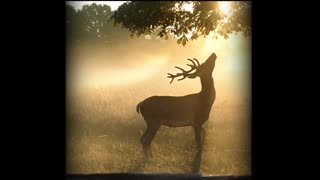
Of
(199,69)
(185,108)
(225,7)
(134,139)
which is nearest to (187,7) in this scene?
(225,7)

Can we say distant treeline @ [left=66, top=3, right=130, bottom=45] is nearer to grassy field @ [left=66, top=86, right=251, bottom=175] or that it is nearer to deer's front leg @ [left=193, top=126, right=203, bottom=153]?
grassy field @ [left=66, top=86, right=251, bottom=175]

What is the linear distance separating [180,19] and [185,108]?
0.80 metres

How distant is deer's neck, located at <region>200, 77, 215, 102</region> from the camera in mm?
3779

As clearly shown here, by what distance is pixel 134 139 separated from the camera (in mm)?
3752

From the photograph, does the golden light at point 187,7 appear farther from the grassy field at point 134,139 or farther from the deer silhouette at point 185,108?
the grassy field at point 134,139

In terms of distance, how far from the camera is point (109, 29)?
12.2 ft

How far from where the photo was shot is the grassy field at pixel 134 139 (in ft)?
11.9

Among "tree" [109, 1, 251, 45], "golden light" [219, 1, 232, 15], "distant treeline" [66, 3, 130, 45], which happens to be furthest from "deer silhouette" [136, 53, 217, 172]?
"distant treeline" [66, 3, 130, 45]

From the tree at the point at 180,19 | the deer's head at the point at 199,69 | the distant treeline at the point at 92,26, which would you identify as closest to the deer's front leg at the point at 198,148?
the deer's head at the point at 199,69
